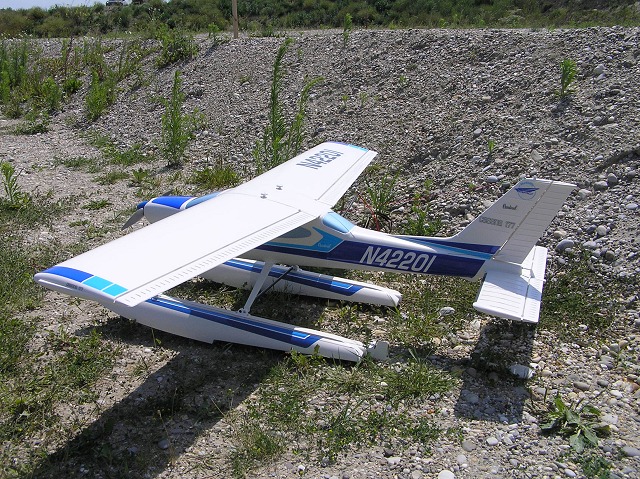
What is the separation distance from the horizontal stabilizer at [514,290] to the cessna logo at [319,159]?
3227 mm

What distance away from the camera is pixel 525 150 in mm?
9773

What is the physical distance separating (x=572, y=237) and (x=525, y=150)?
2.26 metres

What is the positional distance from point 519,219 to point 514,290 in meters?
0.83

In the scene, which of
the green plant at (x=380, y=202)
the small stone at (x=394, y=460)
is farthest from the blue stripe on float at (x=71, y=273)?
the green plant at (x=380, y=202)

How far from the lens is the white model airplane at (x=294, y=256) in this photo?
547cm

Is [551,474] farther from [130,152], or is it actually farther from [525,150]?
[130,152]

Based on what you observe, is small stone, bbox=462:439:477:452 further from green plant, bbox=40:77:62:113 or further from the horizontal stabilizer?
green plant, bbox=40:77:62:113

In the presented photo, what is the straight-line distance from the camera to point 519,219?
255 inches

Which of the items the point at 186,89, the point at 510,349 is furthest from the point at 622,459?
the point at 186,89

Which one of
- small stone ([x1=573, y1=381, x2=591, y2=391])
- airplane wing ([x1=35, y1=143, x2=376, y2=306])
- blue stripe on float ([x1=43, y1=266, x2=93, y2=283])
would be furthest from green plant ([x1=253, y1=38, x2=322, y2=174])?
small stone ([x1=573, y1=381, x2=591, y2=391])

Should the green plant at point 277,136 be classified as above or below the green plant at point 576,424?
above

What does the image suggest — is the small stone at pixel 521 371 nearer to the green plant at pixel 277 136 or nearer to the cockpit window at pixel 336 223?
the cockpit window at pixel 336 223

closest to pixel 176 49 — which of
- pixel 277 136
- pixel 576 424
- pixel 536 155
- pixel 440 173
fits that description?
pixel 277 136

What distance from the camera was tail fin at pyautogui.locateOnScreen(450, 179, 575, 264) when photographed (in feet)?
20.7
